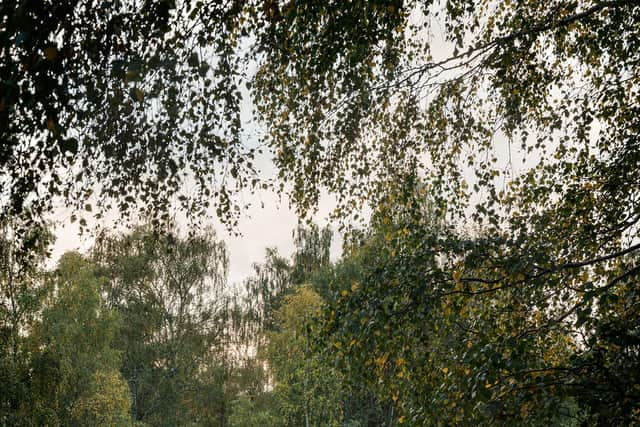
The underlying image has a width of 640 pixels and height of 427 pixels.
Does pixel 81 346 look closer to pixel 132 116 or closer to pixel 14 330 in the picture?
pixel 14 330

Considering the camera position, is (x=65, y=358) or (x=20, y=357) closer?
(x=20, y=357)

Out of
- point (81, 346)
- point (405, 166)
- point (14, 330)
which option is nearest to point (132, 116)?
point (405, 166)

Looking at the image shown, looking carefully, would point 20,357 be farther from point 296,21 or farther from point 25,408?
point 296,21

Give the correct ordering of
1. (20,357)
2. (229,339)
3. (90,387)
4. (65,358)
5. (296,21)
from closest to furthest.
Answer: (296,21)
(20,357)
(65,358)
(90,387)
(229,339)

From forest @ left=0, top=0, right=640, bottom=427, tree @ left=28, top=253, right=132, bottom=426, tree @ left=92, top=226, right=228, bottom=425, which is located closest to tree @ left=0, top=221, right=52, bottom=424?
tree @ left=28, top=253, right=132, bottom=426

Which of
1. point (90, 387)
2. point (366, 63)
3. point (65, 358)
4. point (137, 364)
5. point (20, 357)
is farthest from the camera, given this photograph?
point (137, 364)

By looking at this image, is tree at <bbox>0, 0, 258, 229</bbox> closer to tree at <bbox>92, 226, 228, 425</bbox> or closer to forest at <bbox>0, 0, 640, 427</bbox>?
forest at <bbox>0, 0, 640, 427</bbox>

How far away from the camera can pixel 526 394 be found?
4.14m

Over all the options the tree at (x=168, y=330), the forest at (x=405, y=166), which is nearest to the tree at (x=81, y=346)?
the tree at (x=168, y=330)

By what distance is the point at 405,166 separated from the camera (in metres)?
5.52

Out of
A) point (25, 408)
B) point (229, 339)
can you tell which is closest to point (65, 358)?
point (25, 408)

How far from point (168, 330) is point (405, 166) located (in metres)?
20.5

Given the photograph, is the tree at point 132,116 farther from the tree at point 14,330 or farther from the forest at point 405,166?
the tree at point 14,330

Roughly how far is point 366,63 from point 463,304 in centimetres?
187
